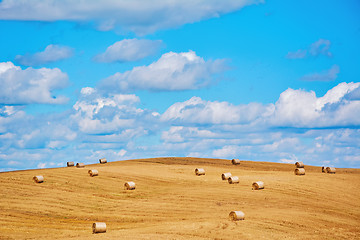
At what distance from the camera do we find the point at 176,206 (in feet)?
108

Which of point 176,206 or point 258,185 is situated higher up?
point 258,185

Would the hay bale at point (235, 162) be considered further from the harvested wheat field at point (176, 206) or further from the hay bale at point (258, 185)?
the hay bale at point (258, 185)

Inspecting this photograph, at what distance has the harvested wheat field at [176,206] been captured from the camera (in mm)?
26125

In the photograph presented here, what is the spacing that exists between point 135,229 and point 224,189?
11818mm

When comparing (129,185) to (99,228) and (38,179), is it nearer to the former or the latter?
(38,179)

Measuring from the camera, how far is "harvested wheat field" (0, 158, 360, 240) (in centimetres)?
2612

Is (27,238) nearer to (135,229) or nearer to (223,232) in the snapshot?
(135,229)

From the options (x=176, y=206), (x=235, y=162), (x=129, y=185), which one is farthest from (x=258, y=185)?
(x=235, y=162)

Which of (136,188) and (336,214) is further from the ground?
(136,188)

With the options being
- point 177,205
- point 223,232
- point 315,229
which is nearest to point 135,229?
point 223,232

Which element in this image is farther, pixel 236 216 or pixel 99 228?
pixel 236 216

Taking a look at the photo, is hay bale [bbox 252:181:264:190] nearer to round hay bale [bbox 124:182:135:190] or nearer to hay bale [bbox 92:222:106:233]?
round hay bale [bbox 124:182:135:190]

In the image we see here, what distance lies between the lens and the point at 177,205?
3316cm

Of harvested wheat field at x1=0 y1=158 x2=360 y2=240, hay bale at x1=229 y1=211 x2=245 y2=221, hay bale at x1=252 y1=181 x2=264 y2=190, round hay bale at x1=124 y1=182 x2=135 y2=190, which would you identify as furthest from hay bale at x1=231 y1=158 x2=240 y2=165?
hay bale at x1=229 y1=211 x2=245 y2=221
